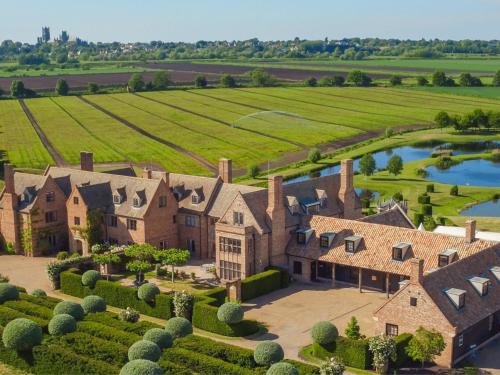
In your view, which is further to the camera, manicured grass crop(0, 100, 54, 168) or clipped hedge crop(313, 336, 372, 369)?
manicured grass crop(0, 100, 54, 168)

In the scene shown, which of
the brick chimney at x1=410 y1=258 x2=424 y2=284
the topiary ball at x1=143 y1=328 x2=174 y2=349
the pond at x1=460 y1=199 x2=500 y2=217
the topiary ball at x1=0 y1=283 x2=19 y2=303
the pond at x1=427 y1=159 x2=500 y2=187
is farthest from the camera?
Answer: the pond at x1=427 y1=159 x2=500 y2=187

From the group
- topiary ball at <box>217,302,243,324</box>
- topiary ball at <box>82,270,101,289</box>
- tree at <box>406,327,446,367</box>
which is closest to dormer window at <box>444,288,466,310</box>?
tree at <box>406,327,446,367</box>

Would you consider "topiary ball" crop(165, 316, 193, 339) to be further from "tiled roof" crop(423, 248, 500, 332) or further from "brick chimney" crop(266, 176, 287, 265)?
"brick chimney" crop(266, 176, 287, 265)

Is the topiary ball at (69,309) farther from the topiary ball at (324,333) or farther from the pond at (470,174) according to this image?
the pond at (470,174)

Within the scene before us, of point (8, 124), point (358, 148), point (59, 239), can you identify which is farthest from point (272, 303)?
point (8, 124)

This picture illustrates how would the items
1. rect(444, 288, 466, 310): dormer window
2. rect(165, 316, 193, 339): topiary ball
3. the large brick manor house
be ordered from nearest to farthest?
rect(165, 316, 193, 339): topiary ball, rect(444, 288, 466, 310): dormer window, the large brick manor house

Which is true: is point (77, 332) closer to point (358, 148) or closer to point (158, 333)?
point (158, 333)

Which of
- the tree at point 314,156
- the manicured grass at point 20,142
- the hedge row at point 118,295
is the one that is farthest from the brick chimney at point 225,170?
the manicured grass at point 20,142
